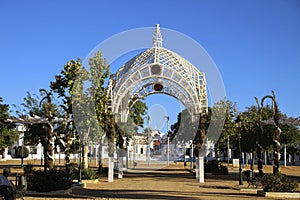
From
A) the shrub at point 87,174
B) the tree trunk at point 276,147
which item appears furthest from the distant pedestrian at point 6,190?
the tree trunk at point 276,147

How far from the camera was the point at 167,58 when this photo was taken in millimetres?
29625

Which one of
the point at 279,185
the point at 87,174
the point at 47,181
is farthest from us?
the point at 87,174

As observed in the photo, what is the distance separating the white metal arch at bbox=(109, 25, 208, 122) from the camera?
2858cm

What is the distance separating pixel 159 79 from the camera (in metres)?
30.2

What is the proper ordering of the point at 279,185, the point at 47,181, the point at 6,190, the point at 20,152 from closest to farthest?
the point at 6,190
the point at 47,181
the point at 279,185
the point at 20,152

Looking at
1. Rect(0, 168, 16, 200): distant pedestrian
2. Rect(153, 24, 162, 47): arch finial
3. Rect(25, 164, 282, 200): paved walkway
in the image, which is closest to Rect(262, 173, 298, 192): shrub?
Rect(25, 164, 282, 200): paved walkway

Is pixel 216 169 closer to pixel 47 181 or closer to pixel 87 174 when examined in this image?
pixel 87 174

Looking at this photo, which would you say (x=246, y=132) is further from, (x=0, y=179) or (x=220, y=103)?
(x=0, y=179)

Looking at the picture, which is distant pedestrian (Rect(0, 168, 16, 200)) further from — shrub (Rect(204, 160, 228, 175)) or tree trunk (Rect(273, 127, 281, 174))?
shrub (Rect(204, 160, 228, 175))

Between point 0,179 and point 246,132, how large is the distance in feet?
128

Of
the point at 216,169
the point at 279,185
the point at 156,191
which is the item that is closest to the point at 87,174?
the point at 156,191

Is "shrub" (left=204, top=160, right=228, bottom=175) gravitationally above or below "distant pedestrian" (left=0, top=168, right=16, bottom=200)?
below

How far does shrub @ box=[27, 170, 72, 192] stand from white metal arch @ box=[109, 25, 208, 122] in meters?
10.3

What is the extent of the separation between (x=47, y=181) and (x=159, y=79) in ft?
45.7
